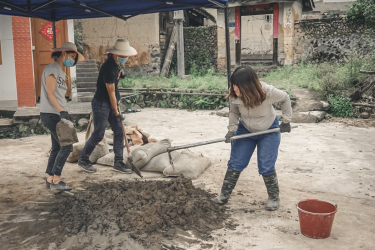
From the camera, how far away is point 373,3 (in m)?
12.4

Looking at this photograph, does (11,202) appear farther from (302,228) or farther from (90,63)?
(90,63)

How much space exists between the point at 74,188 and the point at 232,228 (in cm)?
211

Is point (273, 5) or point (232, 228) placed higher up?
point (273, 5)

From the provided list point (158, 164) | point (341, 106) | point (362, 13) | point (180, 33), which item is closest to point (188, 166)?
point (158, 164)

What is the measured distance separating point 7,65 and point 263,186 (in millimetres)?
7180

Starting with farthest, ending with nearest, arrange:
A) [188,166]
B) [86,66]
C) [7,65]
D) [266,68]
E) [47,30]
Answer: [266,68] → [86,66] → [47,30] → [7,65] → [188,166]

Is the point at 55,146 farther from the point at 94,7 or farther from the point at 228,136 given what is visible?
the point at 94,7

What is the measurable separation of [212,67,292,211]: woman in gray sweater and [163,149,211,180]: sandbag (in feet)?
2.98

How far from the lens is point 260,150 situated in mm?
3600

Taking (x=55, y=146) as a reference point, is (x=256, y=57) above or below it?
above

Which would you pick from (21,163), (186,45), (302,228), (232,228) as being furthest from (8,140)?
(186,45)

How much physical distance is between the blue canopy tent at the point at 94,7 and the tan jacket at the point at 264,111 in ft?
4.32

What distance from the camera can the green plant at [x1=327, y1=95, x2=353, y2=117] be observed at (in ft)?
28.8

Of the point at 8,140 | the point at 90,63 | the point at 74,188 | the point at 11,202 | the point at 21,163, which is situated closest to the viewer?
the point at 11,202
